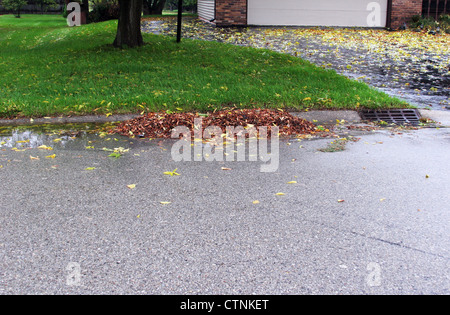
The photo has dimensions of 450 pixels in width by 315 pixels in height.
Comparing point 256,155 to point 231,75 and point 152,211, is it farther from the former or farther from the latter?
point 231,75

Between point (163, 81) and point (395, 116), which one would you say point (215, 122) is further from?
point (395, 116)

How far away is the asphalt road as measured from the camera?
2896mm

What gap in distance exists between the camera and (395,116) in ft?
26.5

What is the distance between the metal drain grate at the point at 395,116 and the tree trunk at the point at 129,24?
7.66m

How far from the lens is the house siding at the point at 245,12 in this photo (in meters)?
20.1

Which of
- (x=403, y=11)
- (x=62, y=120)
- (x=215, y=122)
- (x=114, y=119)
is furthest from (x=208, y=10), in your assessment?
(x=215, y=122)

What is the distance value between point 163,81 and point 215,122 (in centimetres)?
316

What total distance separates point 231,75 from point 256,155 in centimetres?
502

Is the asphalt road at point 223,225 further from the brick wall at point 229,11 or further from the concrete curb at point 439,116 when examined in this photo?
the brick wall at point 229,11

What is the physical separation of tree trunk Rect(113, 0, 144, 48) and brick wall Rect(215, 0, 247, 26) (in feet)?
24.7

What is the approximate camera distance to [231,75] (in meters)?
10.4

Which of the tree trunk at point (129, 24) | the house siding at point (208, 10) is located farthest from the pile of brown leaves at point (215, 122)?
the house siding at point (208, 10)

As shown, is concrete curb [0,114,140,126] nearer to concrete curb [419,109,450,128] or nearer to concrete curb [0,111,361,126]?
concrete curb [0,111,361,126]
